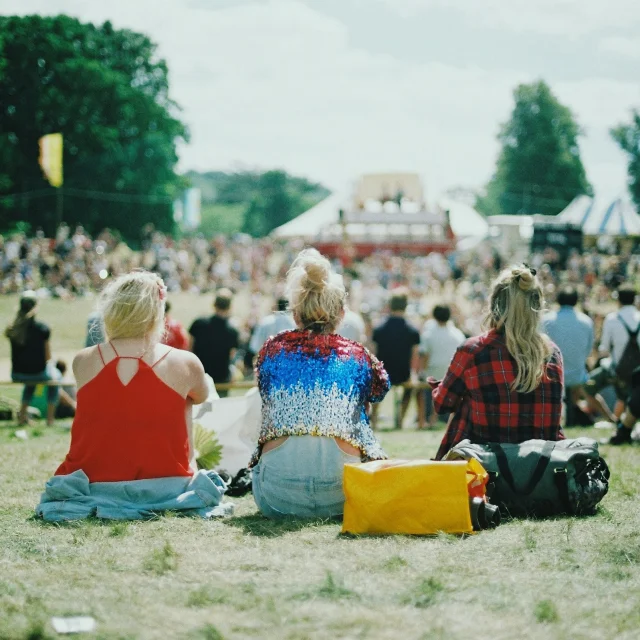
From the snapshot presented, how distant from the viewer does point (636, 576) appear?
12.4 ft

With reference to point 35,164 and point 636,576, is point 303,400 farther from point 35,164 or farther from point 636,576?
point 35,164

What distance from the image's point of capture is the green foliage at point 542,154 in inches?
2773

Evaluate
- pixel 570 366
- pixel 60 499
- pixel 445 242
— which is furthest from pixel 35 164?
pixel 60 499

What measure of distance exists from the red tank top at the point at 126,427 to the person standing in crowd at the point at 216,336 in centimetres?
540

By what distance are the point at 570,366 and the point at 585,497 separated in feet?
18.3

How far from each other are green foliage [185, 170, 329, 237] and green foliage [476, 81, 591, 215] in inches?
1415

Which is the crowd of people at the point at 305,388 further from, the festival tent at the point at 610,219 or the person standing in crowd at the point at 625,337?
the festival tent at the point at 610,219

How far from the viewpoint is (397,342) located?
1152cm

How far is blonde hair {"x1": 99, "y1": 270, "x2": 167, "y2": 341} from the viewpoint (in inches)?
199

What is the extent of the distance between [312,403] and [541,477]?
130cm

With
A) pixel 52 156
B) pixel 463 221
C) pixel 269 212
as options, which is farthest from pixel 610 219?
pixel 269 212

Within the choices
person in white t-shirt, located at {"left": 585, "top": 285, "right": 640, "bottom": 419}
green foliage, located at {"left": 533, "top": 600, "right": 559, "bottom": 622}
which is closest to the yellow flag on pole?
person in white t-shirt, located at {"left": 585, "top": 285, "right": 640, "bottom": 419}

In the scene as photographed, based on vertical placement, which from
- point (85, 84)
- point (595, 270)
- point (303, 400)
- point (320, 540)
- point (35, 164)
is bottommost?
point (320, 540)

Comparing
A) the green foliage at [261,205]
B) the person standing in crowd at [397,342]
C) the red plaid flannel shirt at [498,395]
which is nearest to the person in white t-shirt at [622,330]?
the person standing in crowd at [397,342]
